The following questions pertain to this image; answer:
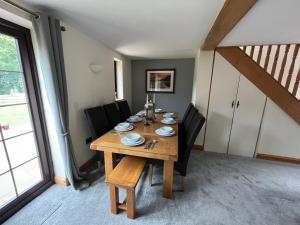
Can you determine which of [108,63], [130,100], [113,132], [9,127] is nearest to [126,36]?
[108,63]

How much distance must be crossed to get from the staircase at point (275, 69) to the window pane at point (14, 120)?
10.3 feet

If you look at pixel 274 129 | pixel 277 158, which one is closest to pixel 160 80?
pixel 274 129

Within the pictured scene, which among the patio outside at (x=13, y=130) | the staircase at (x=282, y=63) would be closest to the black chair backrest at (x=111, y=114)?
the patio outside at (x=13, y=130)

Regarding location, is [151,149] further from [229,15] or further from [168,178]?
[229,15]

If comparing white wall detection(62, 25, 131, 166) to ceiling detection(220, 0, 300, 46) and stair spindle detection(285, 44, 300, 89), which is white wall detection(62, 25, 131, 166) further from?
stair spindle detection(285, 44, 300, 89)

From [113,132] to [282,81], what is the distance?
2.94 metres

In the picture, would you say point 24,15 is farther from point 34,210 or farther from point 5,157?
point 34,210

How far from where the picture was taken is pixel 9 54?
1350 mm

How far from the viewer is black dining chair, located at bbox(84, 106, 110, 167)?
1.93 meters

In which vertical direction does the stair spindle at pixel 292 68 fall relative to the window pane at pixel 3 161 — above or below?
above

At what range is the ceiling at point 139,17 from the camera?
1270 millimetres

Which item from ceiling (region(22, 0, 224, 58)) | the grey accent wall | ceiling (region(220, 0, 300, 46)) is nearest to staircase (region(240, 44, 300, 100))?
ceiling (region(220, 0, 300, 46))

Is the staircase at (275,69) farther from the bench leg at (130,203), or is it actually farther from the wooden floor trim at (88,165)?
the wooden floor trim at (88,165)

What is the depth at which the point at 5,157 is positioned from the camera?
1.37 metres
